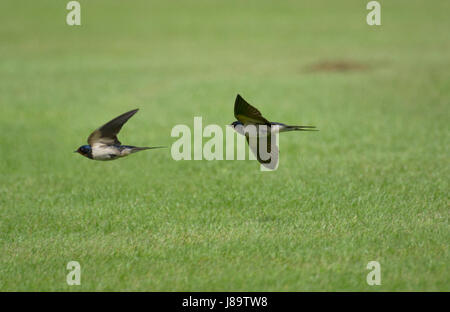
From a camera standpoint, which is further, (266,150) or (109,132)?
(266,150)

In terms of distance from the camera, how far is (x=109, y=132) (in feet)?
26.4

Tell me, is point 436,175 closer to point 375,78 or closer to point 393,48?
point 375,78

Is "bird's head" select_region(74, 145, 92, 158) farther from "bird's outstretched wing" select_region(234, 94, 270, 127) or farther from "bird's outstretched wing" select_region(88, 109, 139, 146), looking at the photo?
"bird's outstretched wing" select_region(234, 94, 270, 127)

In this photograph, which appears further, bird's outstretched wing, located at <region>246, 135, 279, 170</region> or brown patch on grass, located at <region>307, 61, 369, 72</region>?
brown patch on grass, located at <region>307, 61, 369, 72</region>

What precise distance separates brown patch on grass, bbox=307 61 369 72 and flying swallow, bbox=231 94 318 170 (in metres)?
16.4

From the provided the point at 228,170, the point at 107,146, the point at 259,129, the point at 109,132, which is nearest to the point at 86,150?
the point at 107,146

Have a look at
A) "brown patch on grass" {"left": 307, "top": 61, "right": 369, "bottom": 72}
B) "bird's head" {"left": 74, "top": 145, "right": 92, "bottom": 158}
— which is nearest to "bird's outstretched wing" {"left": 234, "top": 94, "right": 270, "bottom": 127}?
"bird's head" {"left": 74, "top": 145, "right": 92, "bottom": 158}

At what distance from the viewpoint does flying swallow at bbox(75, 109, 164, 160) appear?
26.2ft

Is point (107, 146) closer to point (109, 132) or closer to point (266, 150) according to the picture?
point (109, 132)

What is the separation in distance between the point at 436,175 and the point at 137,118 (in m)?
9.80

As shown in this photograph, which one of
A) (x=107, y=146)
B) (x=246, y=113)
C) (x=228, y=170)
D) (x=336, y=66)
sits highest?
(x=336, y=66)

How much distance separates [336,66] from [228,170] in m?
14.0

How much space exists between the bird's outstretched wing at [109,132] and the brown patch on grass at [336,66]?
17.7 m
